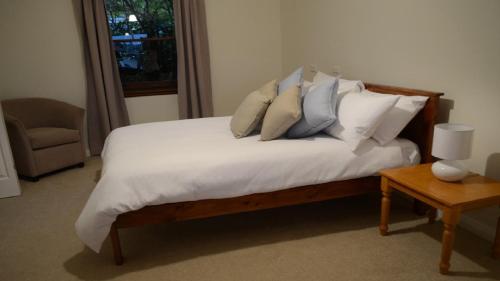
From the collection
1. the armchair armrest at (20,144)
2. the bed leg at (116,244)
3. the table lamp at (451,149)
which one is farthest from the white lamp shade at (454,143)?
the armchair armrest at (20,144)

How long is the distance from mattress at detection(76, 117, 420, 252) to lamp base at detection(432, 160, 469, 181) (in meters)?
0.34

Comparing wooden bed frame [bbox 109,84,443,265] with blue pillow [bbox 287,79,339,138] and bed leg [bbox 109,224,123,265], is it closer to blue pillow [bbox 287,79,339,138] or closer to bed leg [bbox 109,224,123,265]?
bed leg [bbox 109,224,123,265]

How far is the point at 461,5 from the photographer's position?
2.08m

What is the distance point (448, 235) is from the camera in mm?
1737

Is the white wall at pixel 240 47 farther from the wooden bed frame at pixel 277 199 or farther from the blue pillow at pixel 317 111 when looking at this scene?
the wooden bed frame at pixel 277 199

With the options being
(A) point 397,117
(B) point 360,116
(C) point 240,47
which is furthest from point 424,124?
(C) point 240,47

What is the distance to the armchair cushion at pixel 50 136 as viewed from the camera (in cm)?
338

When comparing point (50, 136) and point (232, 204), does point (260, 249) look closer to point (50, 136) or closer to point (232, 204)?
point (232, 204)

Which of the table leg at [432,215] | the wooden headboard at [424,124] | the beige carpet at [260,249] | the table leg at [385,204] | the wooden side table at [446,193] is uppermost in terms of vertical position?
the wooden headboard at [424,124]

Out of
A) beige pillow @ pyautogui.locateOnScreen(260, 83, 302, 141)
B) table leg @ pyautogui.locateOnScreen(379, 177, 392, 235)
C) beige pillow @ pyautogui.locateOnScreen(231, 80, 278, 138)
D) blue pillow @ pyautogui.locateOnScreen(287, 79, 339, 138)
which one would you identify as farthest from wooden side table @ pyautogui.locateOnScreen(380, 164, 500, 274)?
beige pillow @ pyautogui.locateOnScreen(231, 80, 278, 138)

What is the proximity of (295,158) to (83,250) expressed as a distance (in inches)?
58.3

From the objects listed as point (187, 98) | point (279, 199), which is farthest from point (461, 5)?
point (187, 98)

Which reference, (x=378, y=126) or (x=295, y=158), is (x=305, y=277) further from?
(x=378, y=126)

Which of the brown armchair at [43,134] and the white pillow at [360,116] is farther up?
the white pillow at [360,116]
